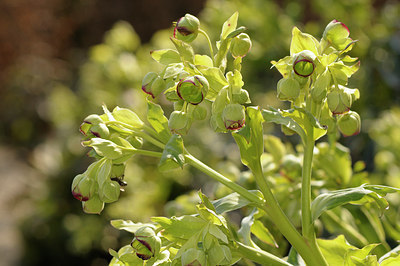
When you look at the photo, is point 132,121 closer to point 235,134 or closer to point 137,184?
point 235,134

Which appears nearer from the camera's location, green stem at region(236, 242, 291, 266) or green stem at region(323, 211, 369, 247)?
green stem at region(236, 242, 291, 266)

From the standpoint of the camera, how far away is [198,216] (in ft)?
1.56

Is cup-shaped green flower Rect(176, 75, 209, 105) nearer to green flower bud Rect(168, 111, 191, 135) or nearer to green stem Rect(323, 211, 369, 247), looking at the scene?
green flower bud Rect(168, 111, 191, 135)

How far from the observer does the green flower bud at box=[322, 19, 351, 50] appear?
1.56 feet

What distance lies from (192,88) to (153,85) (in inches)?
2.5

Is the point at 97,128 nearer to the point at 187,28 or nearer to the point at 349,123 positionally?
the point at 187,28

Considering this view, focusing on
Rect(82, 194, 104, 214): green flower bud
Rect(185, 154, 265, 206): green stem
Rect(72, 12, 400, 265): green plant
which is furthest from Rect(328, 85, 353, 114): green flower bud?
Rect(82, 194, 104, 214): green flower bud

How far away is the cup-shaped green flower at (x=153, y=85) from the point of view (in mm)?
479

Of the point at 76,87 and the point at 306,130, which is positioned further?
the point at 76,87

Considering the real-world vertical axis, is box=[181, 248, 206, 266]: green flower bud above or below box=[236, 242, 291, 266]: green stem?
above

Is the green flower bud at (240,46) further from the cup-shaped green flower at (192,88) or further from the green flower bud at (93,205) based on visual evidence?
the green flower bud at (93,205)

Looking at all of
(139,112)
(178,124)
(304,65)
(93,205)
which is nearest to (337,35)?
(304,65)

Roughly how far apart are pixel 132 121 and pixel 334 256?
0.26 m

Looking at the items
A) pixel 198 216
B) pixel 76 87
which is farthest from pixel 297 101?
pixel 76 87
